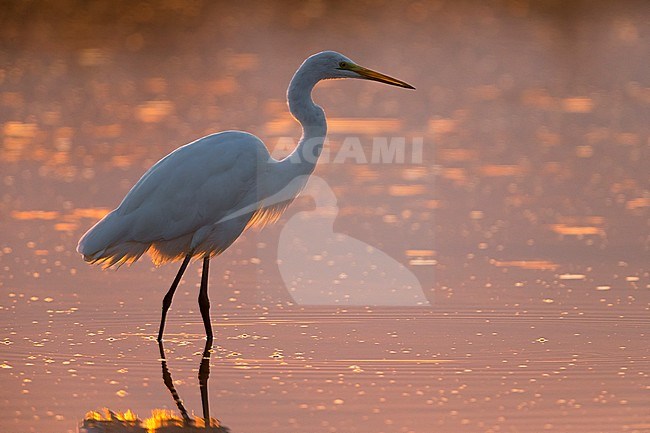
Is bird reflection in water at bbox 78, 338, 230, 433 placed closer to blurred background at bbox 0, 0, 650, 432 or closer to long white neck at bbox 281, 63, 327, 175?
blurred background at bbox 0, 0, 650, 432

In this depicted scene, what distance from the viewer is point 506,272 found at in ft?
28.5

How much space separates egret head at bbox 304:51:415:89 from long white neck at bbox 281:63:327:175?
4 cm

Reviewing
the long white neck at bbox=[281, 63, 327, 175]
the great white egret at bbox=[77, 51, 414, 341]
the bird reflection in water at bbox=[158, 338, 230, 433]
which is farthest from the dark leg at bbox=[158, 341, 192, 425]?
the long white neck at bbox=[281, 63, 327, 175]

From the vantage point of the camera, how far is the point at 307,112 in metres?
7.93

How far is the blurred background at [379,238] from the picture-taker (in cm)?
610

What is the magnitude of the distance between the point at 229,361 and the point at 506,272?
2.47m

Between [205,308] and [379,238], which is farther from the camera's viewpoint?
[379,238]

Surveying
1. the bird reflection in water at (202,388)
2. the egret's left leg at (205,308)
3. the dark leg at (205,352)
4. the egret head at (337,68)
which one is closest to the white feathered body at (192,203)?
the dark leg at (205,352)

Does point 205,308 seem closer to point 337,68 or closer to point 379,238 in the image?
point 337,68

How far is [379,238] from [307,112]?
79.8 inches

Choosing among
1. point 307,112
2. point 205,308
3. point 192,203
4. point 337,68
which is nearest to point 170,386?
point 205,308

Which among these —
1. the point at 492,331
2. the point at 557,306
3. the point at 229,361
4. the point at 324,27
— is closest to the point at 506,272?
the point at 557,306

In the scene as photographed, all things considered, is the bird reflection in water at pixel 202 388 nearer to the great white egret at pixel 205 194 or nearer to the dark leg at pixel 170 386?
the dark leg at pixel 170 386

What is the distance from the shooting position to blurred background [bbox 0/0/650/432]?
610 centimetres
